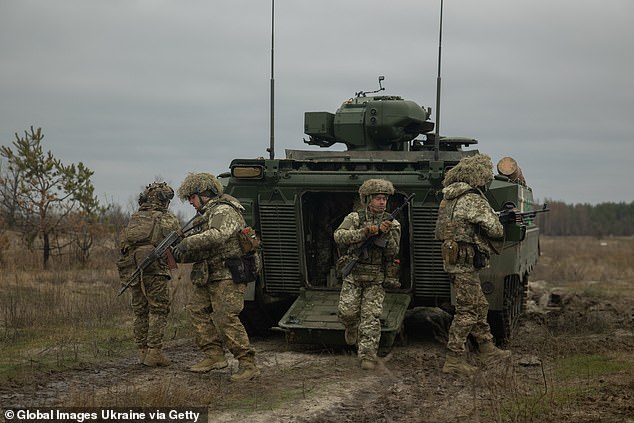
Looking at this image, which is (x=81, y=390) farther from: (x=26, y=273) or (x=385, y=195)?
(x=26, y=273)

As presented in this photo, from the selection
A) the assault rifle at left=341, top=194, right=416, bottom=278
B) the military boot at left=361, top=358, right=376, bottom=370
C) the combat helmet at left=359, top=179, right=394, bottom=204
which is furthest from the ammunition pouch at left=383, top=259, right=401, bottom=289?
the military boot at left=361, top=358, right=376, bottom=370

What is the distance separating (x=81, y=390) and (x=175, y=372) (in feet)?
3.72

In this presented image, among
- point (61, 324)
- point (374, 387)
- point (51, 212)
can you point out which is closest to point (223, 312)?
point (374, 387)

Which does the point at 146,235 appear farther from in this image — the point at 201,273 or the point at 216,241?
the point at 216,241

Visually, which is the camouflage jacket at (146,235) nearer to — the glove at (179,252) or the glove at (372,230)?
the glove at (179,252)

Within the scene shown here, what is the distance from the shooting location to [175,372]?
26.2ft

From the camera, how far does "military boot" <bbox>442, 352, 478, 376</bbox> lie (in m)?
7.91

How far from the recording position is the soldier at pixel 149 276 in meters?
8.27

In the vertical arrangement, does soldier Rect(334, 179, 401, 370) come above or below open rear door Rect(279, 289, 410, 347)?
above

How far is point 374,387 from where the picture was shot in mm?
7398

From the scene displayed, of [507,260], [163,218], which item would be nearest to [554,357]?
[507,260]

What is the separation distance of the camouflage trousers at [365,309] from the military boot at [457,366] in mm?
680

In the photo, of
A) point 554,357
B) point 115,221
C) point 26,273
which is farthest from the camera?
point 115,221

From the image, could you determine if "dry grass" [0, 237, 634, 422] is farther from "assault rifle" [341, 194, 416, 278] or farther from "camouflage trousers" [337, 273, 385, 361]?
"assault rifle" [341, 194, 416, 278]
